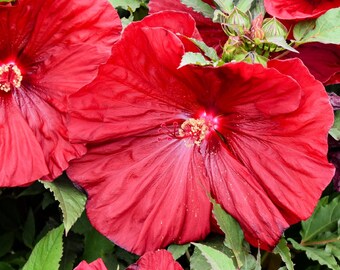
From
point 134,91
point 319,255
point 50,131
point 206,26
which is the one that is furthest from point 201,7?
point 319,255

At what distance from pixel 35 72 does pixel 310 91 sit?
1.26 feet

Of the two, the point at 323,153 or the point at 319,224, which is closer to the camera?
the point at 323,153

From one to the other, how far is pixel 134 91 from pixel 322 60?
0.27 meters

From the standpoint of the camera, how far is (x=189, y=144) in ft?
3.26

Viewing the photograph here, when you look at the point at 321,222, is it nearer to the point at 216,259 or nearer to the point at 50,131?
the point at 216,259

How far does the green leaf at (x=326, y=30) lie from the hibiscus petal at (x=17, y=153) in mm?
381

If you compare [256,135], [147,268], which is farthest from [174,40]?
[147,268]

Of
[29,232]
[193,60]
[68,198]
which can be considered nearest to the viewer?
[193,60]

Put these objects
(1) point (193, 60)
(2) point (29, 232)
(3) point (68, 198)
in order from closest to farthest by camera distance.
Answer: (1) point (193, 60) → (3) point (68, 198) → (2) point (29, 232)

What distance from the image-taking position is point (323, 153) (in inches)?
33.9

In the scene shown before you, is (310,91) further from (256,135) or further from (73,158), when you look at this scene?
(73,158)

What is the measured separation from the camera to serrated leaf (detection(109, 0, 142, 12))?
0.99 metres

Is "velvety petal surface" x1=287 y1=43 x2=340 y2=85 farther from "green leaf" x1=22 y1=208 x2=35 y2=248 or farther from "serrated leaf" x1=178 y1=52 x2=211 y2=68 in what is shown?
"green leaf" x1=22 y1=208 x2=35 y2=248

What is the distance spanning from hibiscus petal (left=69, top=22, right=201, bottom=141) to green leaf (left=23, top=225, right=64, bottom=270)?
135mm
